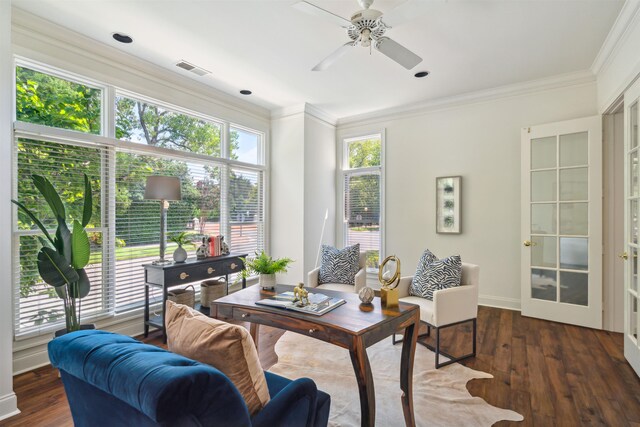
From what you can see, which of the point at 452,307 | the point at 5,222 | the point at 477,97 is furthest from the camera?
the point at 477,97

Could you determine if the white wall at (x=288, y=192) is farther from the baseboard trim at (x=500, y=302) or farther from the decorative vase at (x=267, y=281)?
the baseboard trim at (x=500, y=302)

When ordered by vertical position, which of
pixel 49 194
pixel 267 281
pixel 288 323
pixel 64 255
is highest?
pixel 49 194

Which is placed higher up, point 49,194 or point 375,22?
point 375,22

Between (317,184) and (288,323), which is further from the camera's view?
(317,184)

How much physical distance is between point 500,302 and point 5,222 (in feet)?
16.3

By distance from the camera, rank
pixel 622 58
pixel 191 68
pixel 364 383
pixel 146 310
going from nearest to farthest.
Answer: pixel 364 383, pixel 622 58, pixel 146 310, pixel 191 68

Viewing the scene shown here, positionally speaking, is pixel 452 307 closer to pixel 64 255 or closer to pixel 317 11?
pixel 317 11

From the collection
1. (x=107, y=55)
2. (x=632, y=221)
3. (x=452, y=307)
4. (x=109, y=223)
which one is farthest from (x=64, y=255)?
(x=632, y=221)

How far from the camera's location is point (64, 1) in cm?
253

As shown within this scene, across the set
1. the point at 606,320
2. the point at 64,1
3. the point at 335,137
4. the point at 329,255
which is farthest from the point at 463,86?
the point at 64,1

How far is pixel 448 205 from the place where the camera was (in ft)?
15.1

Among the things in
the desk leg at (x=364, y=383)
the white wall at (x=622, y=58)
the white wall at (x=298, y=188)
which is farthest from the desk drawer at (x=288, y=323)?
the white wall at (x=622, y=58)

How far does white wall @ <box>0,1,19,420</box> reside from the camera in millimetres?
2061

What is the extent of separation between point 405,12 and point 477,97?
2678mm
